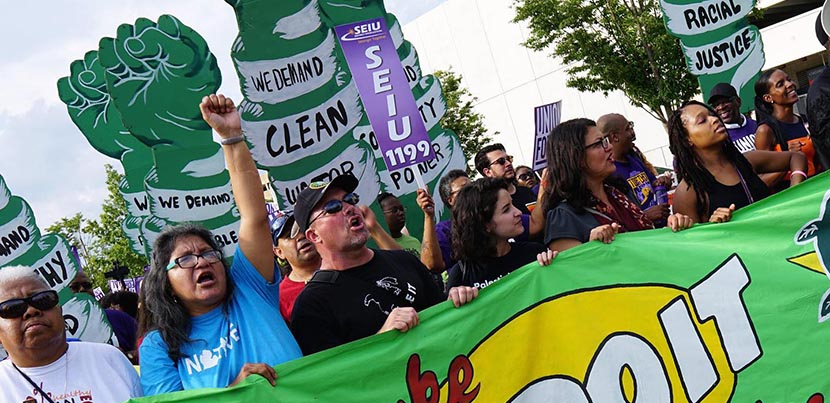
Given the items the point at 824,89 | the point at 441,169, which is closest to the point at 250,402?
the point at 824,89

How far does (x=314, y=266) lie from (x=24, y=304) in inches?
70.6

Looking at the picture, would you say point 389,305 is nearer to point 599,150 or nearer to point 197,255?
point 197,255

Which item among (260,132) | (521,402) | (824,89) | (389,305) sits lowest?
(521,402)

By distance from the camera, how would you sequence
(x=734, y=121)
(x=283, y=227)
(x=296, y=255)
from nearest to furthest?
(x=283, y=227) < (x=296, y=255) < (x=734, y=121)

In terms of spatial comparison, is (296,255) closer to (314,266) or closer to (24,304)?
(314,266)

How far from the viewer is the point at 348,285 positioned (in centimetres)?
346

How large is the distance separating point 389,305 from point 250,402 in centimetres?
75

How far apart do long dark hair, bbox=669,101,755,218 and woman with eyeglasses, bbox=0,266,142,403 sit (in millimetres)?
2859

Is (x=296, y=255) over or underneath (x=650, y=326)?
over

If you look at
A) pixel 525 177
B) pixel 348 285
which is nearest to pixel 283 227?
pixel 348 285

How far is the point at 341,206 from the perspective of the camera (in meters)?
3.63

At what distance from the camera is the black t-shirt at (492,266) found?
4117 mm

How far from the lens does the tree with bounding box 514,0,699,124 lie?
71.4ft

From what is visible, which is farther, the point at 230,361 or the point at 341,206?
the point at 341,206
